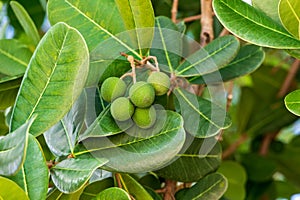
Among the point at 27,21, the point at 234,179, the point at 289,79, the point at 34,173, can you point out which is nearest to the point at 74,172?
the point at 34,173

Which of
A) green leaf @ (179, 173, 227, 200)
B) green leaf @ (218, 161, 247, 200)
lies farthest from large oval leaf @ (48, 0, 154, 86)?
green leaf @ (218, 161, 247, 200)

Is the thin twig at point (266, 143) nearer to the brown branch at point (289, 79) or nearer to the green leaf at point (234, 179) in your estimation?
the brown branch at point (289, 79)

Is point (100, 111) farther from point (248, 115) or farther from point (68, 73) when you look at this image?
point (248, 115)

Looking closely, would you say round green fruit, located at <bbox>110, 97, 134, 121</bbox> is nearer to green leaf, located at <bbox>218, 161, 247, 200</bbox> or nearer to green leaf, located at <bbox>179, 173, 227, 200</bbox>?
green leaf, located at <bbox>179, 173, 227, 200</bbox>

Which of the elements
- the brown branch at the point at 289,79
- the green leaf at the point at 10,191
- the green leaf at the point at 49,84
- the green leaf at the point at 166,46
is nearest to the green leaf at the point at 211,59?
the green leaf at the point at 166,46

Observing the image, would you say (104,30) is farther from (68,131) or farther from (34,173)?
(34,173)

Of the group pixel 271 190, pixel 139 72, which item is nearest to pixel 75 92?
pixel 139 72

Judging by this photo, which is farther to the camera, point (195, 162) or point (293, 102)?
point (195, 162)

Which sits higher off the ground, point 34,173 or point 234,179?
point 34,173
